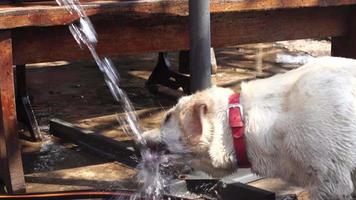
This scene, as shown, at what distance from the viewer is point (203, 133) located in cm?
361

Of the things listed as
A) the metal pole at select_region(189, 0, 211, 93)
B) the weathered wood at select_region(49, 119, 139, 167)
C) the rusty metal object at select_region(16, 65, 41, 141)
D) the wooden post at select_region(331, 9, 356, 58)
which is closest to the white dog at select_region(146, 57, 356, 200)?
the metal pole at select_region(189, 0, 211, 93)

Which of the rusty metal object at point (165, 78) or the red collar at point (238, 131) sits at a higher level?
the red collar at point (238, 131)

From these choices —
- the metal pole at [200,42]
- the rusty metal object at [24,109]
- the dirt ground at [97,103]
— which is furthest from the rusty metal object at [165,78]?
the metal pole at [200,42]

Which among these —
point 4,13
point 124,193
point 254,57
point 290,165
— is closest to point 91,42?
point 4,13

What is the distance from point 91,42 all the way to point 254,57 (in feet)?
18.2

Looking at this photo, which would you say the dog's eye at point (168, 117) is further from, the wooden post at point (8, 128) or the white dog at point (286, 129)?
the wooden post at point (8, 128)

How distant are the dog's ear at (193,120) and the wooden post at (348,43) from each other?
104 inches

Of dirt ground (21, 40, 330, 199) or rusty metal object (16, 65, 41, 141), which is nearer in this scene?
dirt ground (21, 40, 330, 199)

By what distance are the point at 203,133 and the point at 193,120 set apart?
94 mm

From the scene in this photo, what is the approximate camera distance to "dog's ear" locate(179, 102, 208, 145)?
3.59 meters

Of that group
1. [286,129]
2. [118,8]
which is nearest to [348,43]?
[118,8]

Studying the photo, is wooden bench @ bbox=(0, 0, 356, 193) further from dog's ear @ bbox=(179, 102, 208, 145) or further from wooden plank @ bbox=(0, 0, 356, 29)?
dog's ear @ bbox=(179, 102, 208, 145)

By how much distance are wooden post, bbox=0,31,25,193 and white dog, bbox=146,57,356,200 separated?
4.74 feet

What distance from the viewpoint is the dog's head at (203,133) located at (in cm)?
356
